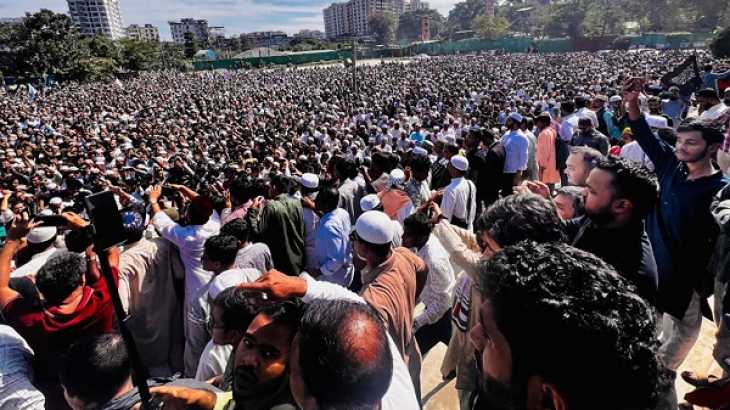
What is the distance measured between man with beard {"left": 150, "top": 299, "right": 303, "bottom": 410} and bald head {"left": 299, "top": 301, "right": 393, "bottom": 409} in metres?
0.22

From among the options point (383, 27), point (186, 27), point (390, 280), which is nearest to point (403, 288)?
point (390, 280)

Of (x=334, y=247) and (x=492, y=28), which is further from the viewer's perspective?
(x=492, y=28)

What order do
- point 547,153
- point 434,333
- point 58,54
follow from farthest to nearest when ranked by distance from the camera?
point 58,54
point 547,153
point 434,333

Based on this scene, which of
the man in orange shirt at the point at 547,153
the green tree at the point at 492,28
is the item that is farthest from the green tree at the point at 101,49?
the green tree at the point at 492,28

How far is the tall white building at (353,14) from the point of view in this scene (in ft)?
449

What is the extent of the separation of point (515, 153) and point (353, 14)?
14940 cm

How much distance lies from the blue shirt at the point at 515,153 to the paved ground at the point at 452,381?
267 cm

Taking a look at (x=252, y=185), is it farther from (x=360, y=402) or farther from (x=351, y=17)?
(x=351, y=17)

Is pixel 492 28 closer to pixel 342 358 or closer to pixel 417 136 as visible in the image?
pixel 417 136

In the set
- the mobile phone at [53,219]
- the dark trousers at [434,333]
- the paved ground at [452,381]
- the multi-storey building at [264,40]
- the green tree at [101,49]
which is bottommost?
the paved ground at [452,381]

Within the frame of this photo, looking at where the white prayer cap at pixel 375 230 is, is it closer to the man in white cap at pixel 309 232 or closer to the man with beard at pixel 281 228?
the man with beard at pixel 281 228

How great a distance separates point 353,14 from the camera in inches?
5512

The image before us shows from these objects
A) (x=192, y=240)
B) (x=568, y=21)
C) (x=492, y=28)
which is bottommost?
(x=192, y=240)

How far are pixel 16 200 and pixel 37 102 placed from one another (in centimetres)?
2313
